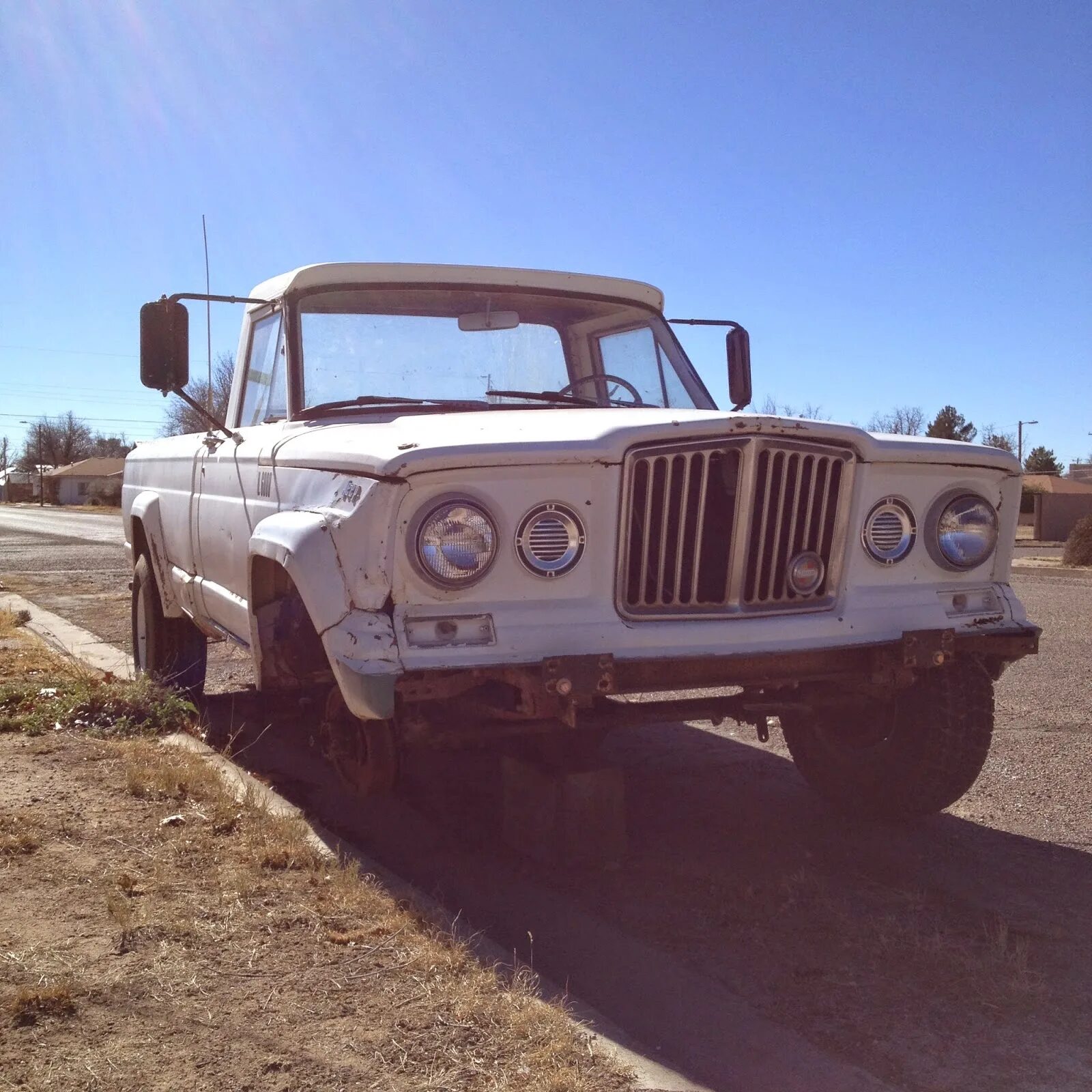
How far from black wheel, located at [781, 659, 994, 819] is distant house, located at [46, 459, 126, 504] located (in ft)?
291

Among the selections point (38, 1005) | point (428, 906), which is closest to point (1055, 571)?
point (428, 906)

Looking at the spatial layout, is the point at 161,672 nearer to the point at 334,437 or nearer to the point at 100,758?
the point at 100,758

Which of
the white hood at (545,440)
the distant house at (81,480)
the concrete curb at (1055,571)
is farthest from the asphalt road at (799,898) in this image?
the distant house at (81,480)

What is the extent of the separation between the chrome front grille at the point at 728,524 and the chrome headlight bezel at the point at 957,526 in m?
0.40

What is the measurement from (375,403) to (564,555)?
153 cm

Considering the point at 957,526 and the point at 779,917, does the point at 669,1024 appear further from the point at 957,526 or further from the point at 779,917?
the point at 957,526

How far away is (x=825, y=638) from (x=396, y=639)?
134 cm

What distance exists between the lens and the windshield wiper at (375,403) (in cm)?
452

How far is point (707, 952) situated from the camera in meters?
3.25

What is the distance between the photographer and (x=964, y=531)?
3936 millimetres

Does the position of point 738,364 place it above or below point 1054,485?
above

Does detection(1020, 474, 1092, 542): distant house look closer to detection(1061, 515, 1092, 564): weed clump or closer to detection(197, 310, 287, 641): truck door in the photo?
detection(1061, 515, 1092, 564): weed clump

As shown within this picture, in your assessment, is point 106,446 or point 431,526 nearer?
point 431,526

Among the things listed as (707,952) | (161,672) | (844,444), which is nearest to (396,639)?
(707,952)
